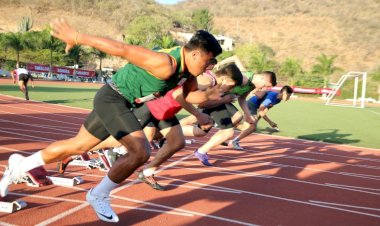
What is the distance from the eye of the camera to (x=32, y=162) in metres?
3.93

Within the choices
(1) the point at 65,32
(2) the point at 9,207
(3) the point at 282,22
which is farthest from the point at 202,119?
(3) the point at 282,22

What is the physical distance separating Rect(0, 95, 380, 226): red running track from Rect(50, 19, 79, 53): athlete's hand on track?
1.63m

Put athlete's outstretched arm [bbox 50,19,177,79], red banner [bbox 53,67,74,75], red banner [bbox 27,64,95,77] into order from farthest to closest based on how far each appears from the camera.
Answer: red banner [bbox 53,67,74,75] → red banner [bbox 27,64,95,77] → athlete's outstretched arm [bbox 50,19,177,79]

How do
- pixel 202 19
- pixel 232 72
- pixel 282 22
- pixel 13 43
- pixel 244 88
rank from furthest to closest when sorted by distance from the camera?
pixel 282 22 < pixel 202 19 < pixel 13 43 < pixel 244 88 < pixel 232 72

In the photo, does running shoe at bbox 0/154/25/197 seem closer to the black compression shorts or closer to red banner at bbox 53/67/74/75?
the black compression shorts

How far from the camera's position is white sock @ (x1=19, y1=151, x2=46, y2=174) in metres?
3.92

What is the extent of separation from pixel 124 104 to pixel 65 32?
2.76ft

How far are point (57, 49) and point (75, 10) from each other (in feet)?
160

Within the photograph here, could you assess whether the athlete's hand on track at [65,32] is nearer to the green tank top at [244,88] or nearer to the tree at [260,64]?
the green tank top at [244,88]

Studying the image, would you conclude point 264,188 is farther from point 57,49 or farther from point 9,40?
point 57,49

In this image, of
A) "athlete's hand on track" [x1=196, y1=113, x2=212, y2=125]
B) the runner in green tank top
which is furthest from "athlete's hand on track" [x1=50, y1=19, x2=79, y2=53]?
"athlete's hand on track" [x1=196, y1=113, x2=212, y2=125]

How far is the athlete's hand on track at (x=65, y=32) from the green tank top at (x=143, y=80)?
0.59 metres

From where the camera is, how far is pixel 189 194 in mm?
5047

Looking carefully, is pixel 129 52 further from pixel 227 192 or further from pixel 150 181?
pixel 227 192
